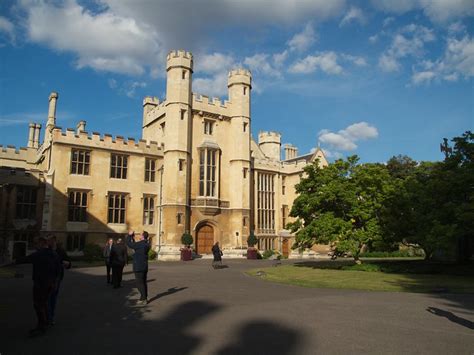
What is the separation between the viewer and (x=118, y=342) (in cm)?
651

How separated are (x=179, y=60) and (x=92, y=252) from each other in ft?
58.9

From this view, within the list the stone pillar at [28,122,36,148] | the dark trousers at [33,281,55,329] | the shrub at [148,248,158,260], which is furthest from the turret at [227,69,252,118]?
the dark trousers at [33,281,55,329]

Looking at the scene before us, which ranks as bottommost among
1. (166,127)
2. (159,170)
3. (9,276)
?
(9,276)

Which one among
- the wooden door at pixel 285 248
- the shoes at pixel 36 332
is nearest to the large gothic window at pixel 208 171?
the wooden door at pixel 285 248

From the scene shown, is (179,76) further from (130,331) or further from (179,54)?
(130,331)

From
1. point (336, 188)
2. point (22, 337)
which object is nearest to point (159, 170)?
point (336, 188)

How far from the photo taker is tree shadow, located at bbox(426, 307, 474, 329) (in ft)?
25.4

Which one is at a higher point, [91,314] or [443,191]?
[443,191]

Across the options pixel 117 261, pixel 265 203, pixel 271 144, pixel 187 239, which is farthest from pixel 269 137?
pixel 117 261

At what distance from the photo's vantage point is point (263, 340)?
663 cm

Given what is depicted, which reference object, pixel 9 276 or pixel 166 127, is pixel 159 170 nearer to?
pixel 166 127

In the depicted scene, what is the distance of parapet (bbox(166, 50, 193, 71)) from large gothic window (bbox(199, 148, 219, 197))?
7.74 meters

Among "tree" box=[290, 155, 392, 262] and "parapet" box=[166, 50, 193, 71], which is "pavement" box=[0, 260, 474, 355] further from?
"parapet" box=[166, 50, 193, 71]

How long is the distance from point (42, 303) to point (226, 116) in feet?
109
